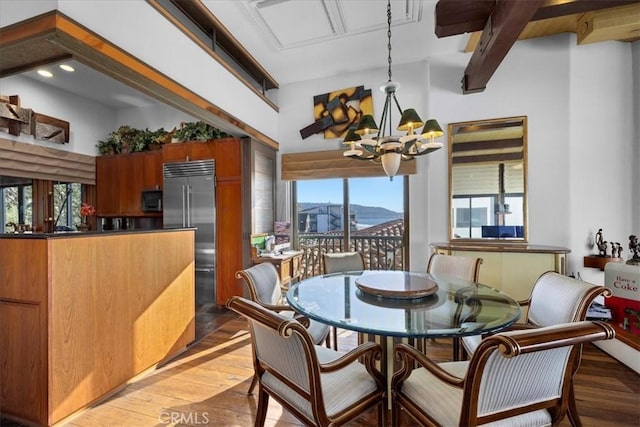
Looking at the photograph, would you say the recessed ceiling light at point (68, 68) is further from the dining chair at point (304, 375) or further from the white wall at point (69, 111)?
the dining chair at point (304, 375)

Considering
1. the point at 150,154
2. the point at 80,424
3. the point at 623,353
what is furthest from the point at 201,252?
the point at 623,353

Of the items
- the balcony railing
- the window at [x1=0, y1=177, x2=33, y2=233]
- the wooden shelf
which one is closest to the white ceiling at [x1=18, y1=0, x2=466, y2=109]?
the window at [x1=0, y1=177, x2=33, y2=233]

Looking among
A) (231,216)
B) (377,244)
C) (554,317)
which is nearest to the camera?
(554,317)

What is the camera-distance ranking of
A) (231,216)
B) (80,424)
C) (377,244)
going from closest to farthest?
1. (80,424)
2. (231,216)
3. (377,244)

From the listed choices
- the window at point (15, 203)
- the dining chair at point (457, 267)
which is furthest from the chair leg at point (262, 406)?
the window at point (15, 203)

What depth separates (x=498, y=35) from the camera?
7.42ft

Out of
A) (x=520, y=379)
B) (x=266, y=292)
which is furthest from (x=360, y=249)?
(x=520, y=379)

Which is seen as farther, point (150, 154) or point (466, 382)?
point (150, 154)

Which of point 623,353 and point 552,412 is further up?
point 552,412

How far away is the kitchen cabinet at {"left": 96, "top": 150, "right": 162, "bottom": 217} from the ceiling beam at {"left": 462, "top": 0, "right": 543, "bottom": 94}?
4382 millimetres

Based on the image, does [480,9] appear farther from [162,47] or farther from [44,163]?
[44,163]

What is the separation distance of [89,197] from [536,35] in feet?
22.1

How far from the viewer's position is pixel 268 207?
13.7 feet

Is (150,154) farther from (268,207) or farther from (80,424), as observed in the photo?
(80,424)
